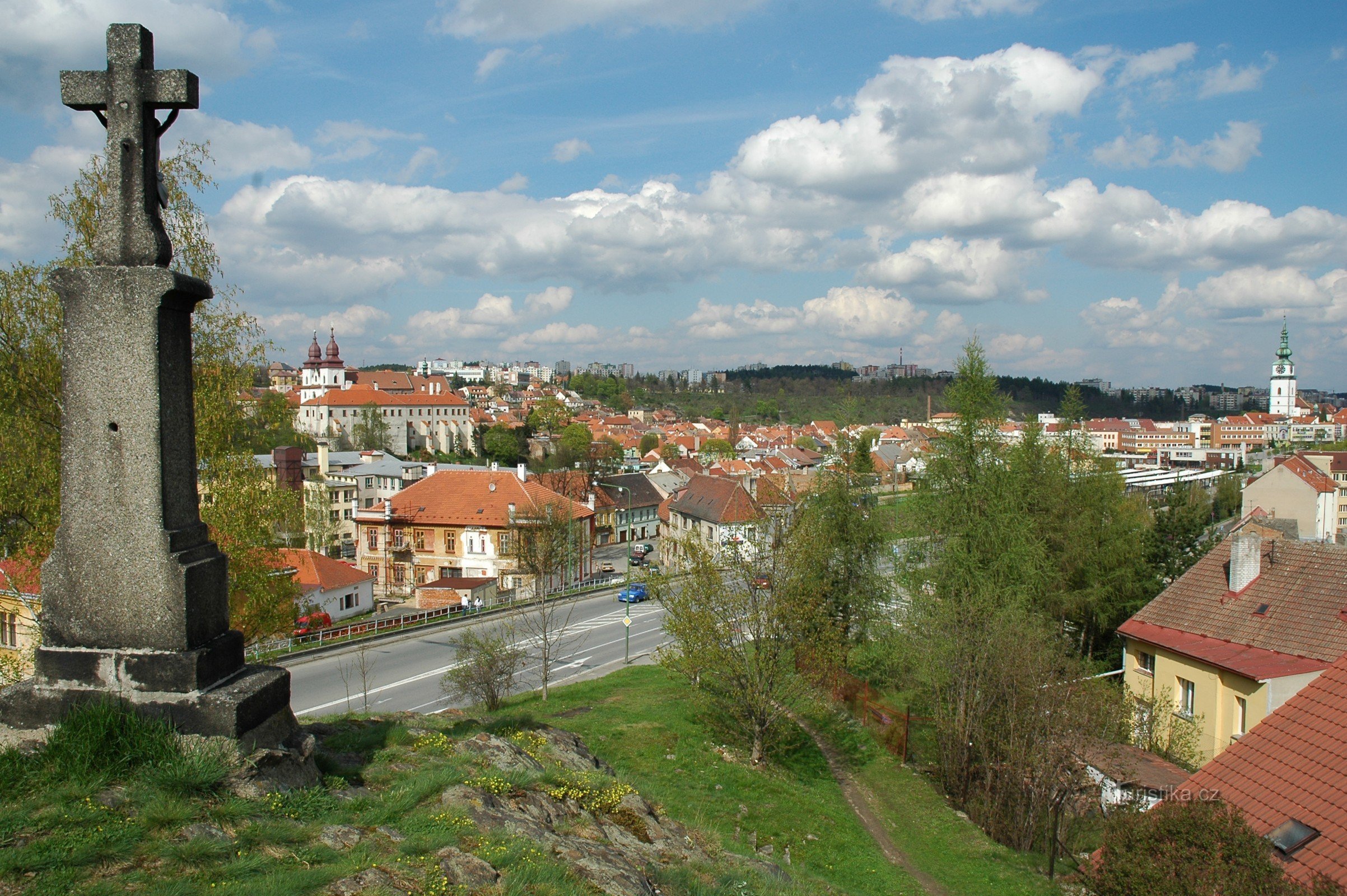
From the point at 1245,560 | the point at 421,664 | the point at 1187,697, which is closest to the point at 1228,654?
the point at 1187,697

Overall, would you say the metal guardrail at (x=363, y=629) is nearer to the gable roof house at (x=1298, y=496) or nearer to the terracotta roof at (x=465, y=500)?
the terracotta roof at (x=465, y=500)

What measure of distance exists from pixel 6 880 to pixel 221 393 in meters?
11.9

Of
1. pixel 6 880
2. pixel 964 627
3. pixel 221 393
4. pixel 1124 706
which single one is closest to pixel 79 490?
pixel 6 880

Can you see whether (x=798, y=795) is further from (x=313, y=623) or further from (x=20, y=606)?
(x=313, y=623)

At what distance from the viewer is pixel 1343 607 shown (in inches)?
798

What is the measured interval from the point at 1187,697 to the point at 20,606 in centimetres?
2624

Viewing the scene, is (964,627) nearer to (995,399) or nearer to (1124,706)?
(1124,706)

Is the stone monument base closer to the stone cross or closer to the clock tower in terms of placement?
the stone cross

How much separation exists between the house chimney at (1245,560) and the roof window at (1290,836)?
13051 millimetres

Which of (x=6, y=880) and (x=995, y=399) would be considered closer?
(x=6, y=880)

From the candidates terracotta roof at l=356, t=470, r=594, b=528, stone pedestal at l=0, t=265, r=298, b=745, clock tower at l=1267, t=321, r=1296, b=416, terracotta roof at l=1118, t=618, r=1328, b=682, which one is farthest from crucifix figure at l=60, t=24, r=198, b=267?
clock tower at l=1267, t=321, r=1296, b=416

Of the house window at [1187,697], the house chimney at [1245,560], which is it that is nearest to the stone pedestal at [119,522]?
the house window at [1187,697]

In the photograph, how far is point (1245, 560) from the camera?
911 inches

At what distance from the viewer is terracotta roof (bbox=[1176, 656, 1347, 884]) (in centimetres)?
1138
